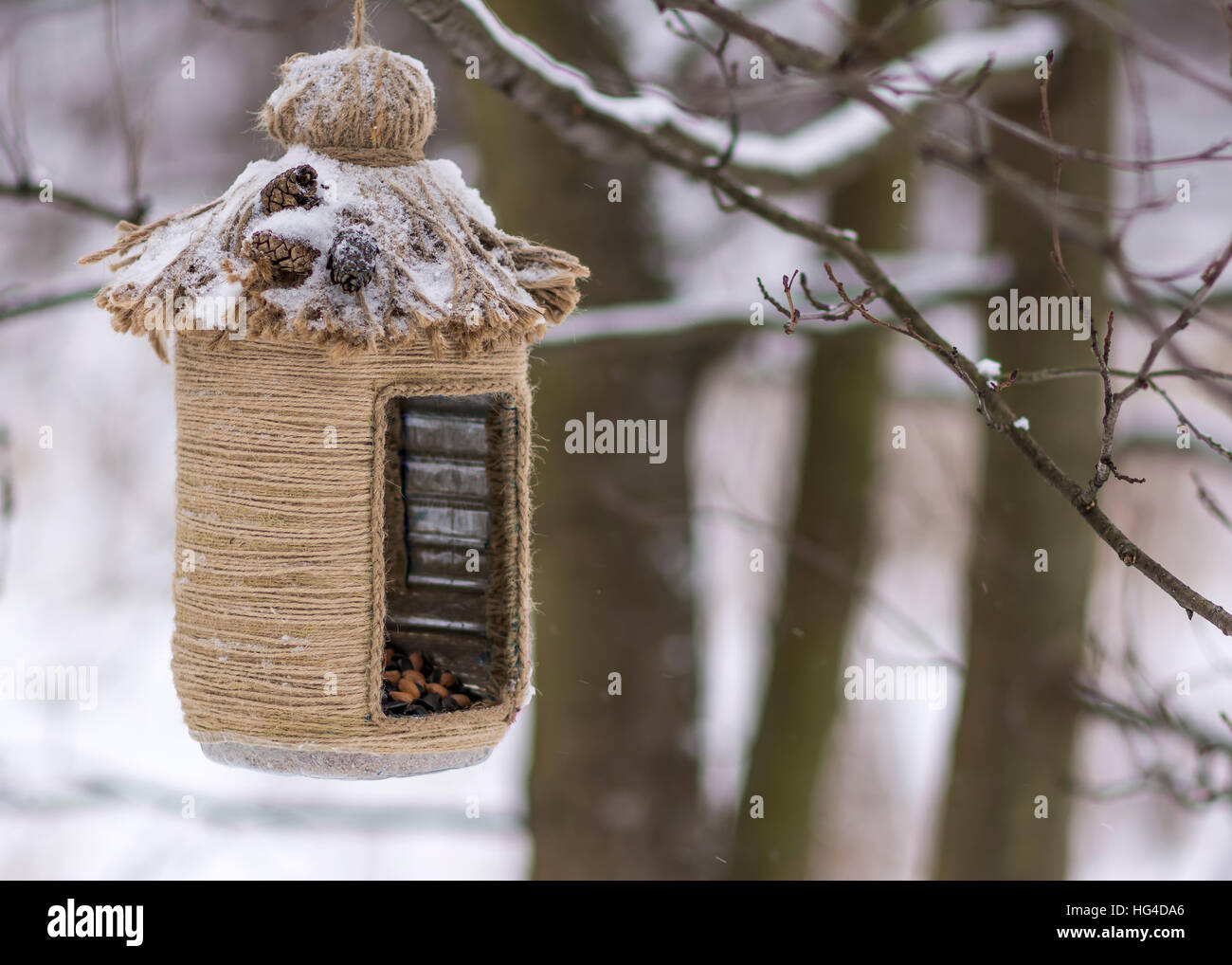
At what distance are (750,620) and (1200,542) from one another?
224 centimetres

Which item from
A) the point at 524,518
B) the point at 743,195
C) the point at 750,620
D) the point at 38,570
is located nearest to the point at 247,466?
the point at 524,518

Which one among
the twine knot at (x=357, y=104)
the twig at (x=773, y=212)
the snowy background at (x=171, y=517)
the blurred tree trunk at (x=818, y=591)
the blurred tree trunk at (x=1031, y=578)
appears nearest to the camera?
the twig at (x=773, y=212)

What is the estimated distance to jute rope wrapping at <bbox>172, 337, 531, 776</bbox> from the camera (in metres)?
1.44

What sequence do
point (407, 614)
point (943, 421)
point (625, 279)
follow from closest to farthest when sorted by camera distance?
1. point (407, 614)
2. point (625, 279)
3. point (943, 421)

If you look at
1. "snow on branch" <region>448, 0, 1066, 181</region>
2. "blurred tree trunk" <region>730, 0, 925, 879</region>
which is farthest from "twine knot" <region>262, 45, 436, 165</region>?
"blurred tree trunk" <region>730, 0, 925, 879</region>

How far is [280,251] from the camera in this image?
1326 mm

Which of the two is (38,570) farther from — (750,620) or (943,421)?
(943,421)

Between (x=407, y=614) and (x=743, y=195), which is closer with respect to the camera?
(x=743, y=195)

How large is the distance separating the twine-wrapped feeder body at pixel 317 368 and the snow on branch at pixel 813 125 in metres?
0.28

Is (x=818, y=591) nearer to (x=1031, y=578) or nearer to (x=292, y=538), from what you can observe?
(x=1031, y=578)

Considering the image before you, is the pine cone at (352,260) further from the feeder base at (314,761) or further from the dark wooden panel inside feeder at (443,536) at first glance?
the feeder base at (314,761)

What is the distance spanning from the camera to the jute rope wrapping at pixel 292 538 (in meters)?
1.44

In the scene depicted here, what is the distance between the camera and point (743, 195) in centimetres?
164

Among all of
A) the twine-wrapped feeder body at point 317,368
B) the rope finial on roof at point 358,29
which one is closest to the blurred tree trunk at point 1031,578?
the twine-wrapped feeder body at point 317,368
